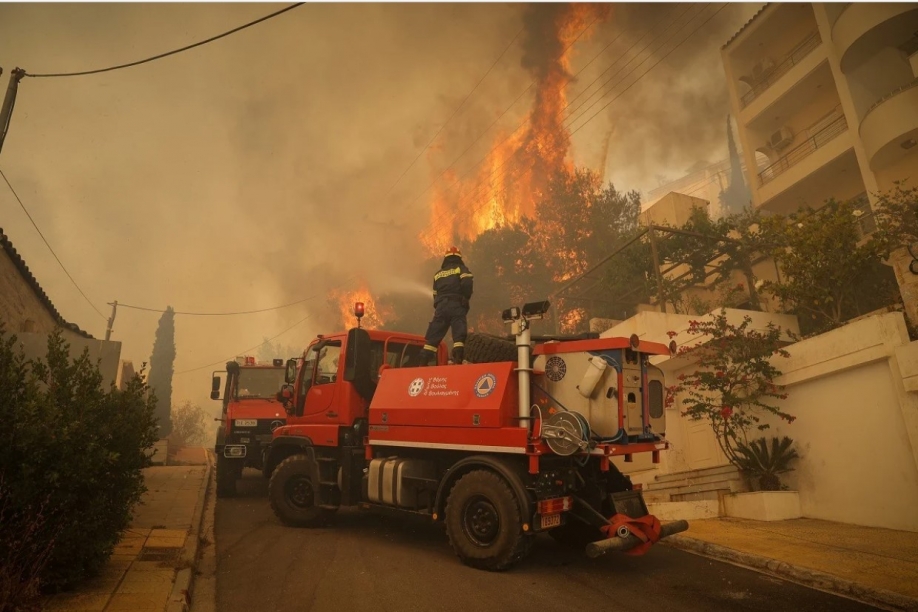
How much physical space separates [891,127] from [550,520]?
16659mm

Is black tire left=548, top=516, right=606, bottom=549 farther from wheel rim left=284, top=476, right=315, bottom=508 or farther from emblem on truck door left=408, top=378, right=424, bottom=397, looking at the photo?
wheel rim left=284, top=476, right=315, bottom=508

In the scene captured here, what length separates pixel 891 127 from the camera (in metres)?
14.6

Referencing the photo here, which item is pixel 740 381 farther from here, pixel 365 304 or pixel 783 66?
pixel 365 304

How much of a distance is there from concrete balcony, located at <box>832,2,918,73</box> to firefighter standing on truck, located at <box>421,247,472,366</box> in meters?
17.0

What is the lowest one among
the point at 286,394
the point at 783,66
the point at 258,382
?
the point at 286,394

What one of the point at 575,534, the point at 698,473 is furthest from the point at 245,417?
the point at 698,473

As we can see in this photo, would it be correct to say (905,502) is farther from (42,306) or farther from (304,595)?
(42,306)

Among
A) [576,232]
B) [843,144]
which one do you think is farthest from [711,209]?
[843,144]

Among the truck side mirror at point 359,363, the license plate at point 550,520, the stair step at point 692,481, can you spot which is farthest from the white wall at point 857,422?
the truck side mirror at point 359,363

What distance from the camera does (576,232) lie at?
3177 cm

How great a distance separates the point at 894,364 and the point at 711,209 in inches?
Result: 3237

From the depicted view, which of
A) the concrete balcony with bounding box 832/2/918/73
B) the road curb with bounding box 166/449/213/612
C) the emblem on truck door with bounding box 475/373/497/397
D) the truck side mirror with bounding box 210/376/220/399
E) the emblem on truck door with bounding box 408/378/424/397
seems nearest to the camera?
the road curb with bounding box 166/449/213/612

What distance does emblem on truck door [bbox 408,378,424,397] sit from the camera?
6.51 m

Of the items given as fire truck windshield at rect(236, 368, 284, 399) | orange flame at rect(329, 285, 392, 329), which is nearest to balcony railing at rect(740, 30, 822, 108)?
fire truck windshield at rect(236, 368, 284, 399)
